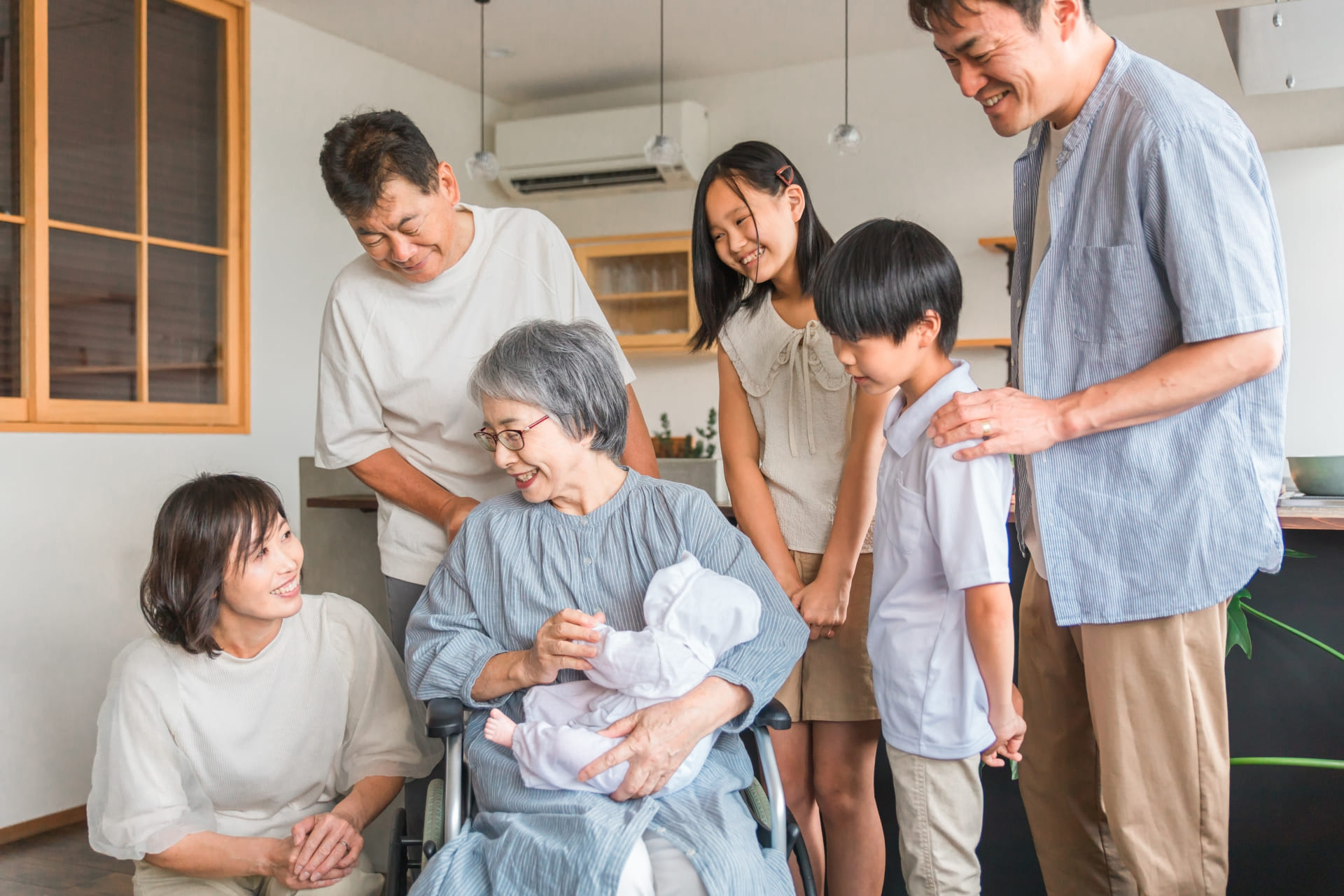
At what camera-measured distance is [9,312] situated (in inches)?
146

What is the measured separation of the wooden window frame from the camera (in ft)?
12.2

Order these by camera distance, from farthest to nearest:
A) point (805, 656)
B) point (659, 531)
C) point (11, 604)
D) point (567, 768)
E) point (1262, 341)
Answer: point (11, 604) < point (805, 656) < point (659, 531) < point (567, 768) < point (1262, 341)

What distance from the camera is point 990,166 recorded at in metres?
5.37

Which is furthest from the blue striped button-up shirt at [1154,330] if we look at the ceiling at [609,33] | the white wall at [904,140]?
the white wall at [904,140]

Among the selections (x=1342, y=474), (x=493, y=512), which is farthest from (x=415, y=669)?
(x=1342, y=474)

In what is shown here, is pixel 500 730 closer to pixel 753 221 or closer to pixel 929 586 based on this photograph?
pixel 929 586

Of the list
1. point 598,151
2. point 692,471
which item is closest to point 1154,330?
point 692,471

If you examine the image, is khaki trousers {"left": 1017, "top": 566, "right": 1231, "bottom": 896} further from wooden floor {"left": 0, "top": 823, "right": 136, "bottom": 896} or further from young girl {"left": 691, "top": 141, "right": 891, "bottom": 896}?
wooden floor {"left": 0, "top": 823, "right": 136, "bottom": 896}

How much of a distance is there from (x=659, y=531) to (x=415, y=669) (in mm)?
442

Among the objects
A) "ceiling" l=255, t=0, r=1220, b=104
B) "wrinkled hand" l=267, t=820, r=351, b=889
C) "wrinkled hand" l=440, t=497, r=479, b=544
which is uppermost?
"ceiling" l=255, t=0, r=1220, b=104

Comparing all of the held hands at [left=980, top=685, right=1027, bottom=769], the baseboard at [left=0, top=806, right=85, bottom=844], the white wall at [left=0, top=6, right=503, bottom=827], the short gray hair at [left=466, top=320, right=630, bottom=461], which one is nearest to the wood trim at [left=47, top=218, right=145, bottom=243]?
the white wall at [left=0, top=6, right=503, bottom=827]

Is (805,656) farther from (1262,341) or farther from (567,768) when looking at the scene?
(1262,341)

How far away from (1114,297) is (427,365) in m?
1.21

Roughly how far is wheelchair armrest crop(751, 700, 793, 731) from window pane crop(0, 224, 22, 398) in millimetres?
3291
